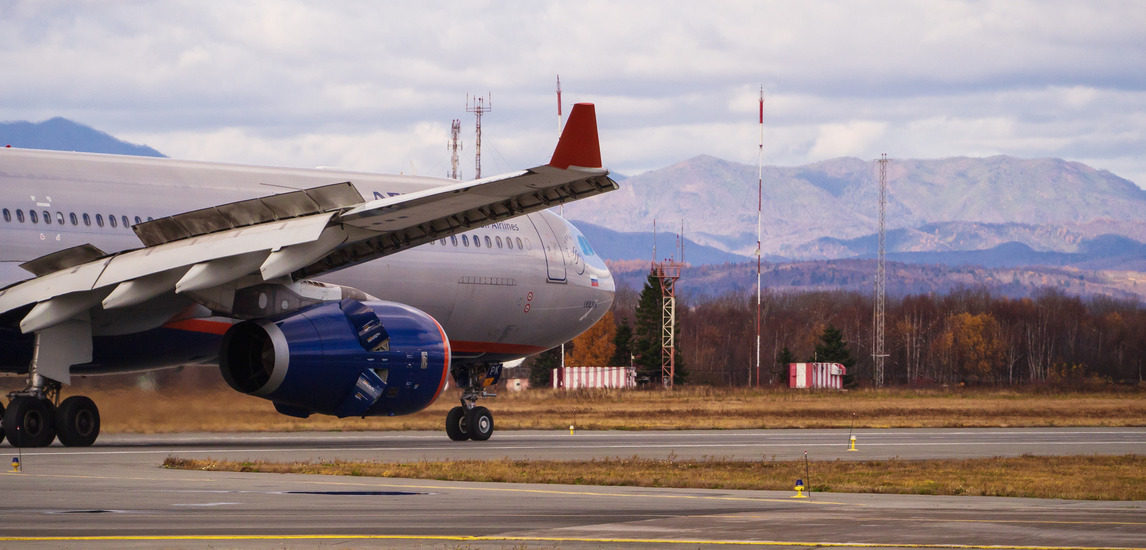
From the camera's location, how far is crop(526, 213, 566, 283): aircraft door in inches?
1136

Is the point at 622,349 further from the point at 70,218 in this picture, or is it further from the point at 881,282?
Result: the point at 70,218

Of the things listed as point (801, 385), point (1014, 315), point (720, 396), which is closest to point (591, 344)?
point (801, 385)

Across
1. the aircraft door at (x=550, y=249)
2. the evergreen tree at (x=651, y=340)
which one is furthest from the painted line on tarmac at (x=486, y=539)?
the evergreen tree at (x=651, y=340)

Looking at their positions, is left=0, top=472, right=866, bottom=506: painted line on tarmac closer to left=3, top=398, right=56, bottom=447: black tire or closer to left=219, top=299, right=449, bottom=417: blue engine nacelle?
left=219, top=299, right=449, bottom=417: blue engine nacelle

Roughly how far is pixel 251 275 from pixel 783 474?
25.3ft

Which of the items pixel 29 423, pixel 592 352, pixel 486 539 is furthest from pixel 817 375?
pixel 486 539

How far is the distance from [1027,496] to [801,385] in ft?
253

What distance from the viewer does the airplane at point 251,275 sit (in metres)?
16.6

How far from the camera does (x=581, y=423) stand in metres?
36.2

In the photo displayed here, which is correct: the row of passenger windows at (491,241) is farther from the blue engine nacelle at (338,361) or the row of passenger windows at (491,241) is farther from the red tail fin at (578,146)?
the red tail fin at (578,146)

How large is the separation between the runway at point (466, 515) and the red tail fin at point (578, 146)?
364 cm

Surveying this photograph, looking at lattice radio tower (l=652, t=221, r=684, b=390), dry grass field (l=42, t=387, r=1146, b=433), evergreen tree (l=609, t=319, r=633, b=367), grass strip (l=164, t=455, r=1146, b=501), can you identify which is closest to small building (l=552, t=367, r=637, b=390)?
lattice radio tower (l=652, t=221, r=684, b=390)

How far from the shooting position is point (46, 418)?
21125 mm

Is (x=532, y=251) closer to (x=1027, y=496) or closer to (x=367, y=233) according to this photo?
(x=367, y=233)
